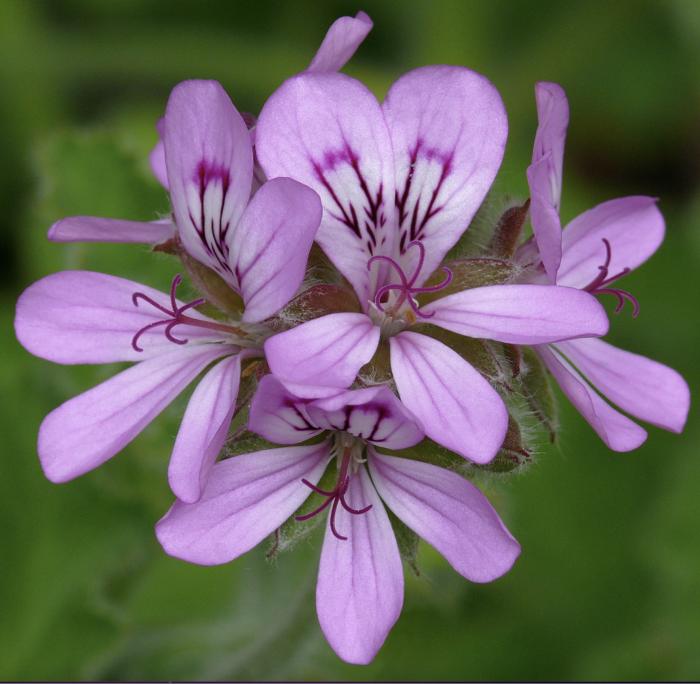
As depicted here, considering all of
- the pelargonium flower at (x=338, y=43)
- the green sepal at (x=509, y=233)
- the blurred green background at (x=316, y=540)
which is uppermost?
the pelargonium flower at (x=338, y=43)

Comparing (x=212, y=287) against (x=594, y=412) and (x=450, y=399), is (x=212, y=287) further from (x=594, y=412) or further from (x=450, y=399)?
(x=594, y=412)

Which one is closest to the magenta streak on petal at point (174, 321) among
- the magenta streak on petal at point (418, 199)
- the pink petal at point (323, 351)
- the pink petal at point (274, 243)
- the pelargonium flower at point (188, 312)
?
the pelargonium flower at point (188, 312)

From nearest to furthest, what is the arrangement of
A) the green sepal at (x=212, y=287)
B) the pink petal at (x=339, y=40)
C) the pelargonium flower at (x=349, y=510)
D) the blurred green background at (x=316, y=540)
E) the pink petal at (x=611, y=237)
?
the pelargonium flower at (x=349, y=510), the pink petal at (x=339, y=40), the green sepal at (x=212, y=287), the pink petal at (x=611, y=237), the blurred green background at (x=316, y=540)

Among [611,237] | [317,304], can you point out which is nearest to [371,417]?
[317,304]

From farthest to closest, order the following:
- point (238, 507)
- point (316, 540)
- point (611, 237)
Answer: point (316, 540) → point (611, 237) → point (238, 507)

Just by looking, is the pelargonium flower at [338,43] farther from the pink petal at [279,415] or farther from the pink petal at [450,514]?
A: the pink petal at [450,514]

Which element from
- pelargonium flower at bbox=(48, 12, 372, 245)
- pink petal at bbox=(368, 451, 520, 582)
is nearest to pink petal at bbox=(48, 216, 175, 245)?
pelargonium flower at bbox=(48, 12, 372, 245)

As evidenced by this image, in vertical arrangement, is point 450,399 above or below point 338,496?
above
